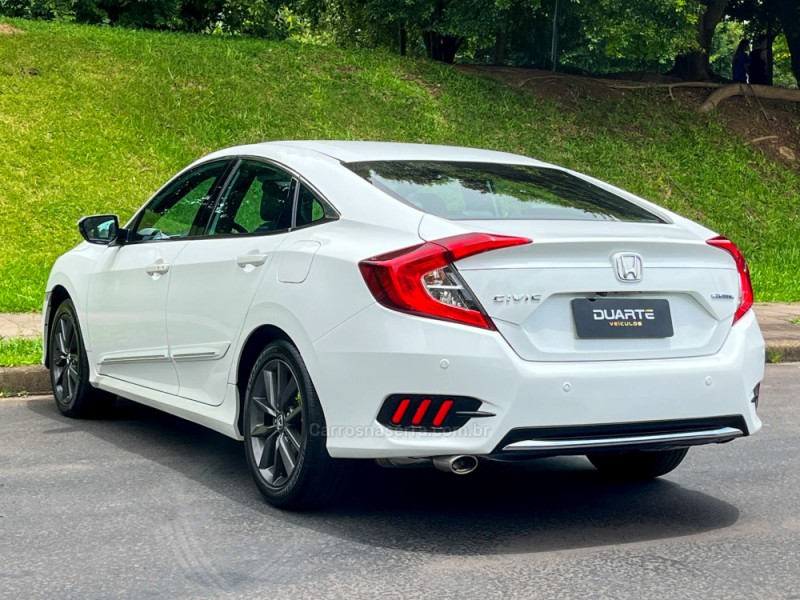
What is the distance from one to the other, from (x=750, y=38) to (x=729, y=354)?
27.4m

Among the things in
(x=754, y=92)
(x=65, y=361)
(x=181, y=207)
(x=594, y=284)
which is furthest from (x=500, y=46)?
(x=594, y=284)

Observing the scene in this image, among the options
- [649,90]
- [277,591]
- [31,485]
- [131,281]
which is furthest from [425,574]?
[649,90]

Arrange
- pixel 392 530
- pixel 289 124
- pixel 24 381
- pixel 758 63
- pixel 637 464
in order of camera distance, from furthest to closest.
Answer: pixel 758 63 < pixel 289 124 < pixel 24 381 < pixel 637 464 < pixel 392 530

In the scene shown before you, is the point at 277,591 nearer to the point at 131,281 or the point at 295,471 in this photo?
the point at 295,471

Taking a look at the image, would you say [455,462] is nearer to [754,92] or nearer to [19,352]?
[19,352]

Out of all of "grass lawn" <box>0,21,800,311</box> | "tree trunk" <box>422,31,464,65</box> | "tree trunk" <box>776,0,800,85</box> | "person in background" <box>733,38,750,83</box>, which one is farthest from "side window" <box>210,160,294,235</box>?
"person in background" <box>733,38,750,83</box>

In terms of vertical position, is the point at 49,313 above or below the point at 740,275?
below

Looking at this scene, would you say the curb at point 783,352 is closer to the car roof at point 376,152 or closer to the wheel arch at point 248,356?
the car roof at point 376,152

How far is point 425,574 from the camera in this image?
4.35 meters

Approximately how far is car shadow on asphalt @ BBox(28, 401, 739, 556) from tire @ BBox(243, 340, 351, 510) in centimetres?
13

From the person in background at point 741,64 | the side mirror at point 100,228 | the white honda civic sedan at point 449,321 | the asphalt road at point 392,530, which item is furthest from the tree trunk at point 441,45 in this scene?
the white honda civic sedan at point 449,321

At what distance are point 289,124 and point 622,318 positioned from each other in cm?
1478

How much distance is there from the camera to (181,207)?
6.50m

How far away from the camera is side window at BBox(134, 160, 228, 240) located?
6.25 m
